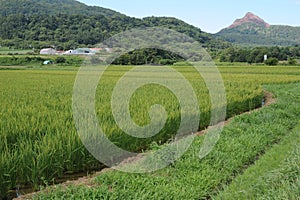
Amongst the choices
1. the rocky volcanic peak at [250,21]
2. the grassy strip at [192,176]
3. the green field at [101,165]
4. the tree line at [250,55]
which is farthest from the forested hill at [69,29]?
the rocky volcanic peak at [250,21]

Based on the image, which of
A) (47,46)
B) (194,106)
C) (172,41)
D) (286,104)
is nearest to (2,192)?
(194,106)

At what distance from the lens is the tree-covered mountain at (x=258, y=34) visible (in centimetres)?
11794

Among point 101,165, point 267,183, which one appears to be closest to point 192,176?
point 267,183

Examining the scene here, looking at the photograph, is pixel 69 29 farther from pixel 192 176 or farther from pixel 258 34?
pixel 258 34

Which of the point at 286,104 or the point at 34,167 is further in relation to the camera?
the point at 286,104

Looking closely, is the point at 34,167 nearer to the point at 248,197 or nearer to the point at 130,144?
the point at 130,144

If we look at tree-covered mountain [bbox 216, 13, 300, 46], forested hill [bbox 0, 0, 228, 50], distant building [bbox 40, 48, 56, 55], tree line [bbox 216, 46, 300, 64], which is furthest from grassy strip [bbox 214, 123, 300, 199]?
tree-covered mountain [bbox 216, 13, 300, 46]

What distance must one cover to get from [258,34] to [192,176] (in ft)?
515

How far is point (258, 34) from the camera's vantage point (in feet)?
489

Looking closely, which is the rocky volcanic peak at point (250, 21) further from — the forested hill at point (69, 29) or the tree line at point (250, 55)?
the tree line at point (250, 55)

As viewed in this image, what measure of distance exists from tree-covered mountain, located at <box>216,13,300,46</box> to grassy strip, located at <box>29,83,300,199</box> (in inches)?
4246

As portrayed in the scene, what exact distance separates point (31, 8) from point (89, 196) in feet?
378

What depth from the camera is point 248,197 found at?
354 centimetres

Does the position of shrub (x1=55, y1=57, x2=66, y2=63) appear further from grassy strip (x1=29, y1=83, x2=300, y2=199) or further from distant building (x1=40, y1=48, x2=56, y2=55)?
grassy strip (x1=29, y1=83, x2=300, y2=199)
